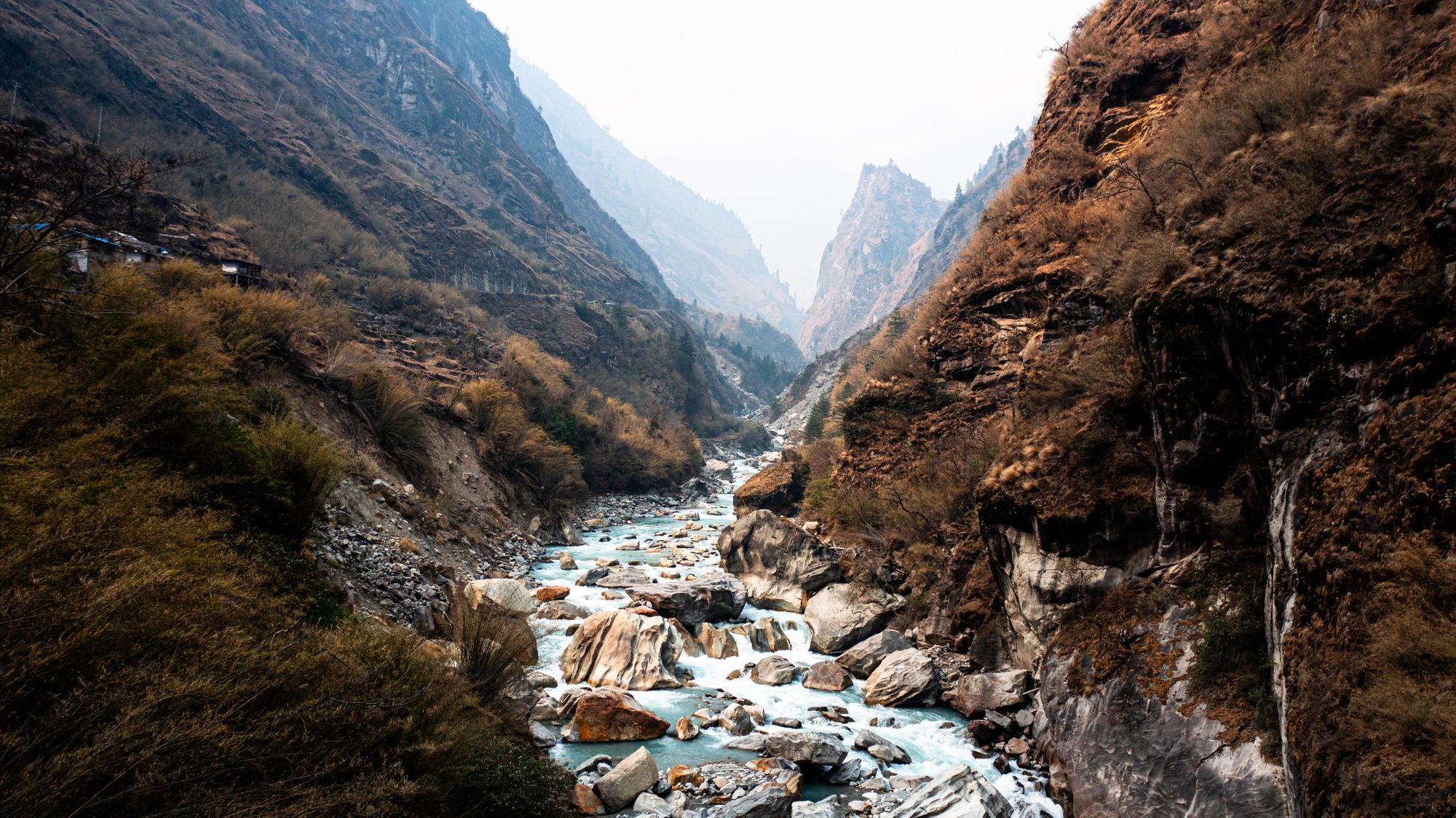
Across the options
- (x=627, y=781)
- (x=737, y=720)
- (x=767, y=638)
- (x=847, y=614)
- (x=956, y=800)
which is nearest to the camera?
(x=956, y=800)

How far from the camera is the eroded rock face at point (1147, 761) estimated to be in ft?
25.0

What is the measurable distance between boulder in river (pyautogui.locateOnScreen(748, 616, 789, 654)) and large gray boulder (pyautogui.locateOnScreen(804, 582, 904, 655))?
0.90m

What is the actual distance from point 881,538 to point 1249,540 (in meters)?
13.1

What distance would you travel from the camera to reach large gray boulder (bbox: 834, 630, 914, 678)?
1617cm

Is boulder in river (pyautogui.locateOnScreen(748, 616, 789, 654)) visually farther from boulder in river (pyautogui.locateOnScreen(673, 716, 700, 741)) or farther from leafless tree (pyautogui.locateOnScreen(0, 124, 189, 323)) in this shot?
leafless tree (pyautogui.locateOnScreen(0, 124, 189, 323))

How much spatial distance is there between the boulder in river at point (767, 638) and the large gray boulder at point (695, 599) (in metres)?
1.74

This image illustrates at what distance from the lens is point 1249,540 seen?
912 cm

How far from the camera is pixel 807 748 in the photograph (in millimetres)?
11453

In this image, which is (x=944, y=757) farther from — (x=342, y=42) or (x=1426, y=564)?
(x=342, y=42)

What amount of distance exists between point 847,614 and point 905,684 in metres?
Result: 4.01

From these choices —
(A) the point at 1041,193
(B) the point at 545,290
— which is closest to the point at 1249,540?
(A) the point at 1041,193

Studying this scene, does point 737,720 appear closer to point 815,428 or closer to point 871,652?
point 871,652

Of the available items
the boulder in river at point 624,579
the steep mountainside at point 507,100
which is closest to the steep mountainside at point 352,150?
the steep mountainside at point 507,100

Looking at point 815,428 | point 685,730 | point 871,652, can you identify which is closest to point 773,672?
point 871,652
